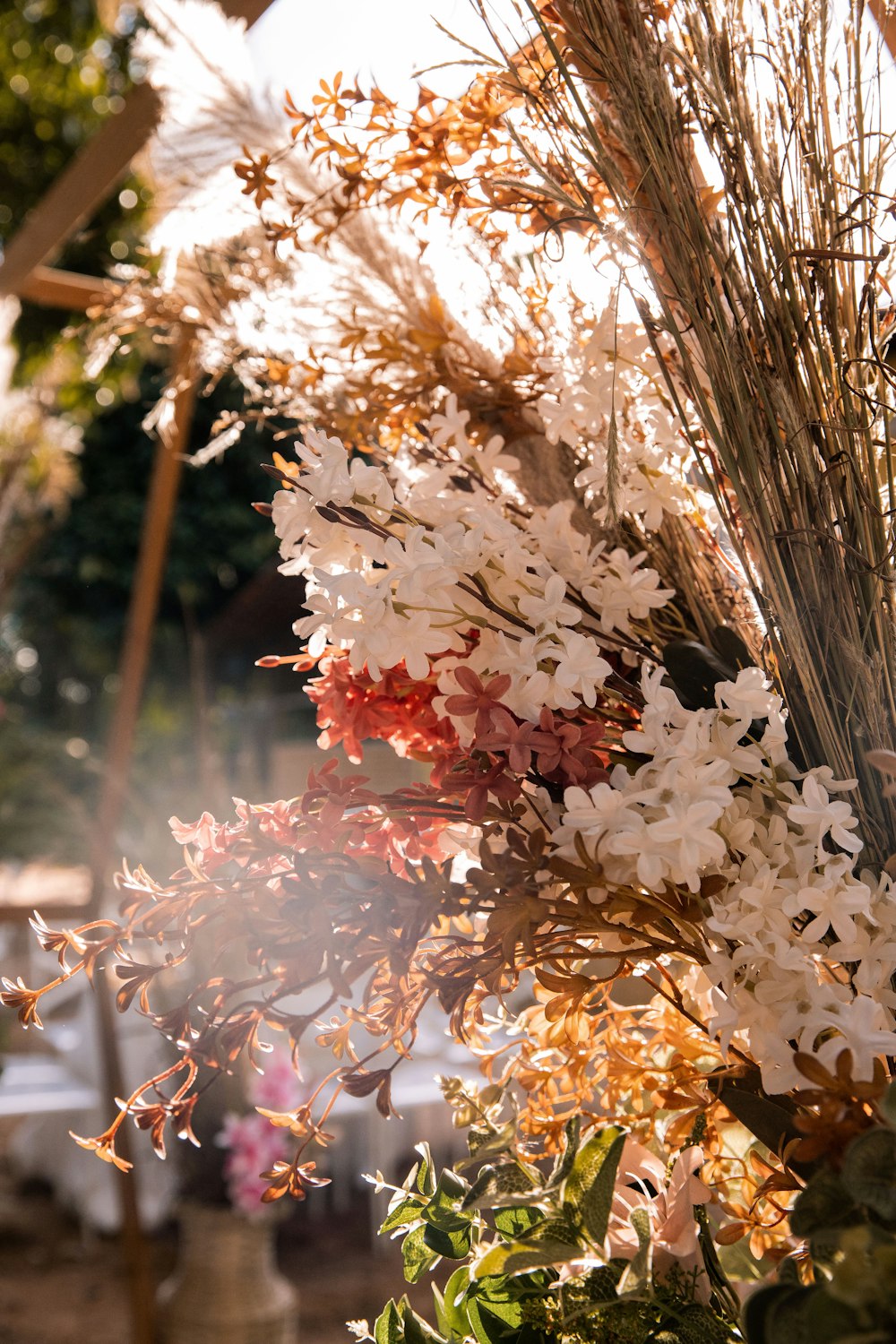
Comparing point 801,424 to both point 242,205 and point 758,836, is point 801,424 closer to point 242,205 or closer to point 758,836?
point 758,836

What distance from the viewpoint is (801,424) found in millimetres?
482

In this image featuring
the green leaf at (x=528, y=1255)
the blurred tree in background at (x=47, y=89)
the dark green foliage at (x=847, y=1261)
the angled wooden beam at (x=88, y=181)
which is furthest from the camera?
the blurred tree in background at (x=47, y=89)

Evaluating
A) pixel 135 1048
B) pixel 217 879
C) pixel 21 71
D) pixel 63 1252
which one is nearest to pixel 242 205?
pixel 217 879

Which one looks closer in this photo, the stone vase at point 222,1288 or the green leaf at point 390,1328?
the green leaf at point 390,1328

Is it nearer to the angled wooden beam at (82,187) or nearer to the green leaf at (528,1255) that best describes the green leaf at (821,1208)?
the green leaf at (528,1255)

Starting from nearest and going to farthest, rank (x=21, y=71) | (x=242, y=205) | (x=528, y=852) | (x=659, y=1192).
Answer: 1. (x=528, y=852)
2. (x=659, y=1192)
3. (x=242, y=205)
4. (x=21, y=71)

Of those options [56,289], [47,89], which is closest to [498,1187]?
[56,289]

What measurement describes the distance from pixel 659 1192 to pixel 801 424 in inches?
14.4

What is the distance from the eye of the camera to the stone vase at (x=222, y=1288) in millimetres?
2330

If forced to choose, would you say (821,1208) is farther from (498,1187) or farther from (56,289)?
(56,289)

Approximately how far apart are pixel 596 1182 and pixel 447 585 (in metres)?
0.25

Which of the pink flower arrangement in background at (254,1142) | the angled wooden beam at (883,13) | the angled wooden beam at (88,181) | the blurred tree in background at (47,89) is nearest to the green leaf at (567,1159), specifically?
the angled wooden beam at (883,13)

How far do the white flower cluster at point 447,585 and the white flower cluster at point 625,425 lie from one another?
4cm

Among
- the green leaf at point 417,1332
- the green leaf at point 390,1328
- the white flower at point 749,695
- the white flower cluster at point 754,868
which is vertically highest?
the white flower at point 749,695
